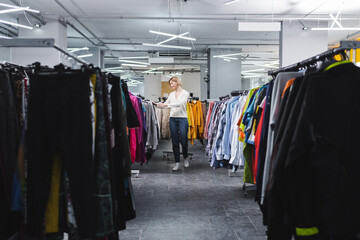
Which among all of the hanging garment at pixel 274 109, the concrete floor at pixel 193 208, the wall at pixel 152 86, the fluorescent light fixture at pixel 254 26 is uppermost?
the fluorescent light fixture at pixel 254 26

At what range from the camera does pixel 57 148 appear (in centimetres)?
Answer: 165

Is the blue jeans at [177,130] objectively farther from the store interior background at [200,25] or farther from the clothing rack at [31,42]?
the clothing rack at [31,42]

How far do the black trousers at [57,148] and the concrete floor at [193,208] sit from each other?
4.10ft

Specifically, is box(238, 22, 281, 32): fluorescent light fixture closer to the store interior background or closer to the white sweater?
the store interior background

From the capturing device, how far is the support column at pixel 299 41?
9172 millimetres

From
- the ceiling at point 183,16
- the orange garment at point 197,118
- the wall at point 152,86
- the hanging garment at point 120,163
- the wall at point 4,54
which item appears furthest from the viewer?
the wall at point 152,86

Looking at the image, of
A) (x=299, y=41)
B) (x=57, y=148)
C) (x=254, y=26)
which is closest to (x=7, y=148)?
(x=57, y=148)

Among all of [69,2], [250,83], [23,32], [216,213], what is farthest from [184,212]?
[250,83]

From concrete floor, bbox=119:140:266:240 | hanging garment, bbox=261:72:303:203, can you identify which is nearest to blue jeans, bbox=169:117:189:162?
concrete floor, bbox=119:140:266:240

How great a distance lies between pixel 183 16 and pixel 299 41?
11.2 feet

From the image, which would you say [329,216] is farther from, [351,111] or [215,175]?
[215,175]

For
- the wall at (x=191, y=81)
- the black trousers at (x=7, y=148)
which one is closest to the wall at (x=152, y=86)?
the wall at (x=191, y=81)

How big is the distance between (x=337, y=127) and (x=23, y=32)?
30.3 feet

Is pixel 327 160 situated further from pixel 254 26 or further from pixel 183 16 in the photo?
pixel 183 16
